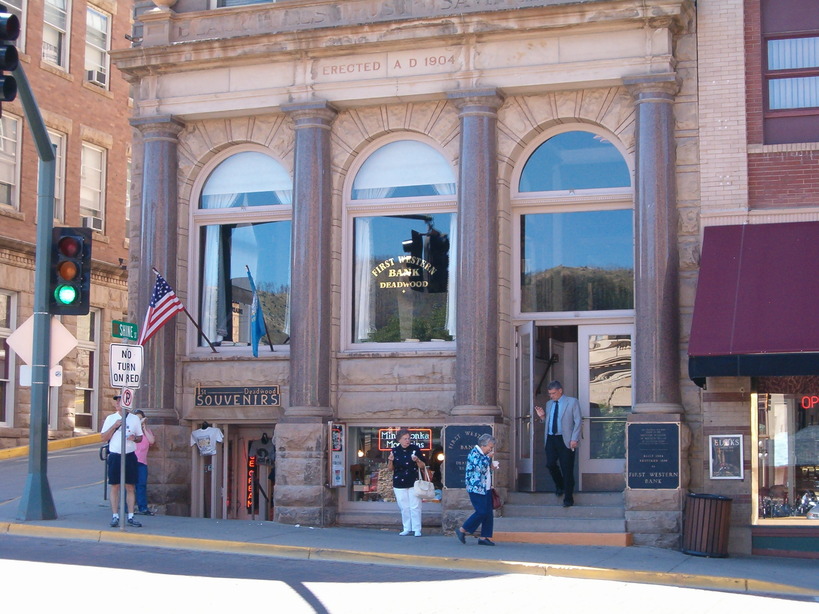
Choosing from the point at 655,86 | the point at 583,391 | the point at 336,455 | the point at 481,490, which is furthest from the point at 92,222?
the point at 481,490

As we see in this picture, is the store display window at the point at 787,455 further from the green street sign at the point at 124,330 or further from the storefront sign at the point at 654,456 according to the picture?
the green street sign at the point at 124,330

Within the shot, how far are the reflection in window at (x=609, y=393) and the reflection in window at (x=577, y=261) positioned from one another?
620 mm

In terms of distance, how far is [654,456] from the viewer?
1694 cm

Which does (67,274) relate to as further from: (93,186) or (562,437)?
(93,186)

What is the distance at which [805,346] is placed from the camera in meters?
15.5

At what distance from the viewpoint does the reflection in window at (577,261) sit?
733 inches

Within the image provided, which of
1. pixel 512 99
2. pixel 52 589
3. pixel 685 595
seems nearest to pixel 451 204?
pixel 512 99

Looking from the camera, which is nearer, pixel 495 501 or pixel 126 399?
pixel 126 399

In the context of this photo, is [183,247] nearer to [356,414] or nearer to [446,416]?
[356,414]

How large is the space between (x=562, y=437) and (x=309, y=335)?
4.30 meters

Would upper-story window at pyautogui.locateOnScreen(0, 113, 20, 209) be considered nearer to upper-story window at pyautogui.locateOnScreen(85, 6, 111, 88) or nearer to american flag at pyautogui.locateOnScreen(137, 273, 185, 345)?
upper-story window at pyautogui.locateOnScreen(85, 6, 111, 88)

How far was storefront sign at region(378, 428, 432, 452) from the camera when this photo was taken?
18922 millimetres

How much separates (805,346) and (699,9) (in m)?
5.63

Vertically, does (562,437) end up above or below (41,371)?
below
